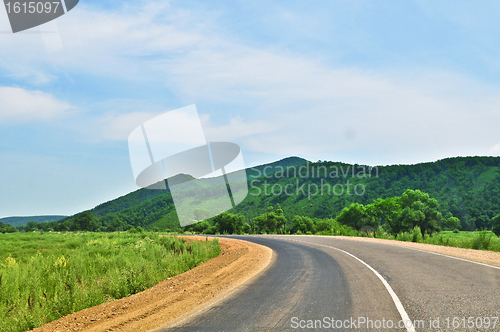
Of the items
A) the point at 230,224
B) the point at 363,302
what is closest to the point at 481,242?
the point at 363,302

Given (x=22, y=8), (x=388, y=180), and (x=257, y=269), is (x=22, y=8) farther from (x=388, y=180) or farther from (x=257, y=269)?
(x=388, y=180)

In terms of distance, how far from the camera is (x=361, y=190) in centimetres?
9631

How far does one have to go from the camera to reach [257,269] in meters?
11.8

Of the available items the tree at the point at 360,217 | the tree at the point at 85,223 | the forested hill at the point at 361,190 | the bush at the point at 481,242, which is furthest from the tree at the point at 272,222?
the tree at the point at 85,223

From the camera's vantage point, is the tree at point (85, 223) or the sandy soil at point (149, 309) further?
the tree at point (85, 223)

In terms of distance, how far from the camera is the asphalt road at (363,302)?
16.7 ft

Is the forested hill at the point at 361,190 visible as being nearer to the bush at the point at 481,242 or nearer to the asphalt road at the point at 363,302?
the bush at the point at 481,242
